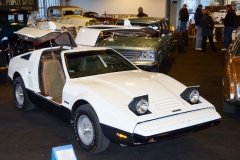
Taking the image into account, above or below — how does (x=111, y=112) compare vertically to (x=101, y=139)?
above

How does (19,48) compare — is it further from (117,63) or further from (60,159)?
(60,159)

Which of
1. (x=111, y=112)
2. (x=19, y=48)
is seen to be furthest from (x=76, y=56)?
(x=19, y=48)

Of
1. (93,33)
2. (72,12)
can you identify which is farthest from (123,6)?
(93,33)

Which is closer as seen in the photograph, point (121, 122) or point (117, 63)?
point (121, 122)

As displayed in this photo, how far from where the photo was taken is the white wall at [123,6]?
22770mm

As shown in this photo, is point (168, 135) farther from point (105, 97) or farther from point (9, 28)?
point (9, 28)

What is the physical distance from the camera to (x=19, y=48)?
419 inches

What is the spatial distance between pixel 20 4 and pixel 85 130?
16.9 metres

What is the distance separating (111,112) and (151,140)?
0.60m

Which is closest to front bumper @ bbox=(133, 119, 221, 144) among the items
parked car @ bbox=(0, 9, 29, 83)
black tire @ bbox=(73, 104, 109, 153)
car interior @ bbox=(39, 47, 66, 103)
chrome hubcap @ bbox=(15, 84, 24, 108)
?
black tire @ bbox=(73, 104, 109, 153)

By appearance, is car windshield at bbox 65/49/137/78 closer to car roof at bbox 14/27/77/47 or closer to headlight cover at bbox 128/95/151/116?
car roof at bbox 14/27/77/47

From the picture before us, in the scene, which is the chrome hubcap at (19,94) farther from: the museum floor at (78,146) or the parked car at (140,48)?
the parked car at (140,48)

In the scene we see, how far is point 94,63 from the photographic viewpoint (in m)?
5.68

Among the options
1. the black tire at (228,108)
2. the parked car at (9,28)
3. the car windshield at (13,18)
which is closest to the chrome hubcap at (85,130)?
the black tire at (228,108)
